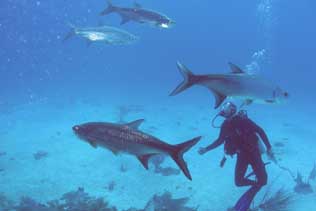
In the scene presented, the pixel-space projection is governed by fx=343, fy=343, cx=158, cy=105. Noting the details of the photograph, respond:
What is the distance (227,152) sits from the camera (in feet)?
24.0

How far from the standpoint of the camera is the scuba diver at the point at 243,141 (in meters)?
7.13

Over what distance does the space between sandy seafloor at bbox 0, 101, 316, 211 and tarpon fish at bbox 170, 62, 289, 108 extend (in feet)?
17.5

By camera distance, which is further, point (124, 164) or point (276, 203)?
point (124, 164)

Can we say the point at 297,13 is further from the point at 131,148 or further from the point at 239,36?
the point at 131,148

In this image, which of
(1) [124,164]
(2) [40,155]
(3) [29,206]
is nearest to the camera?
(3) [29,206]

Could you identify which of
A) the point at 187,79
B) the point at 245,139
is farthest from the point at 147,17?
the point at 187,79

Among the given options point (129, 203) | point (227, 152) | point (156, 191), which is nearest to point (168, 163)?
point (156, 191)

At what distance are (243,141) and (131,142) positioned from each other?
3406 millimetres

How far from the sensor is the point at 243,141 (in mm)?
7227

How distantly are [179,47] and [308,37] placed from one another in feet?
240

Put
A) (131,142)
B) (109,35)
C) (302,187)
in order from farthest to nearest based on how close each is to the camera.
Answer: (302,187), (109,35), (131,142)

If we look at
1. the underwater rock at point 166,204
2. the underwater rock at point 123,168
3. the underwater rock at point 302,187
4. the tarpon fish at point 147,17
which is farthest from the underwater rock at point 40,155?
the underwater rock at point 302,187

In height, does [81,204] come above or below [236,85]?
below

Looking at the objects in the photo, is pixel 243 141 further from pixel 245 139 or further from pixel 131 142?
pixel 131 142
